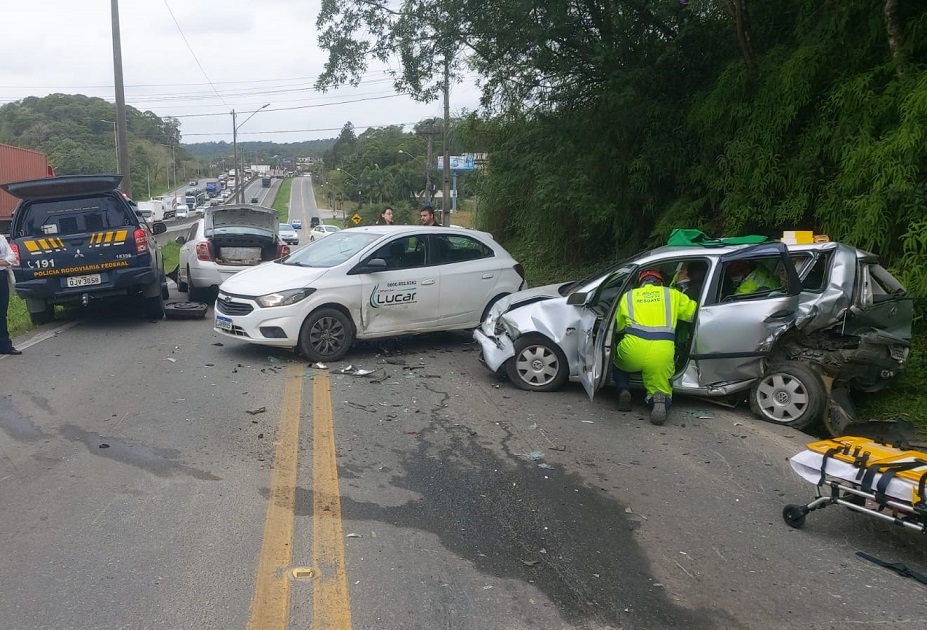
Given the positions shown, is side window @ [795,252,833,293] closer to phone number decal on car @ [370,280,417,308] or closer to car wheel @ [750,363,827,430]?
car wheel @ [750,363,827,430]

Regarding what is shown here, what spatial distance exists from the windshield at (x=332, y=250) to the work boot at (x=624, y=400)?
12.8 feet

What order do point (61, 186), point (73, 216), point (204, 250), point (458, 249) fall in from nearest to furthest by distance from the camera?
1. point (458, 249)
2. point (61, 186)
3. point (73, 216)
4. point (204, 250)

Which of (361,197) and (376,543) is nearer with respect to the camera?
(376,543)

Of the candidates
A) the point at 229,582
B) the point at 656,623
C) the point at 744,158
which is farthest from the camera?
the point at 744,158

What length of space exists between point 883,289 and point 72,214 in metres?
10.5

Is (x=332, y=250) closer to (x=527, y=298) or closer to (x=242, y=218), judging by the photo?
(x=527, y=298)

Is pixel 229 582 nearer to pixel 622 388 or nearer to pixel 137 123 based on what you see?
pixel 622 388

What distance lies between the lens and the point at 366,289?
972cm

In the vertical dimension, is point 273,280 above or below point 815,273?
→ below

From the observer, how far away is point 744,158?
10.6 metres

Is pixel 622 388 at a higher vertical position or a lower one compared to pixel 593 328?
lower

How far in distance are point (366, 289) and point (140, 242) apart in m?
4.13

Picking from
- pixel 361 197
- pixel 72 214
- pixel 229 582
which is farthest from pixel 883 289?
pixel 361 197

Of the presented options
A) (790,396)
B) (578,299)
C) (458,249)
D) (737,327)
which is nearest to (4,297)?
(458,249)
